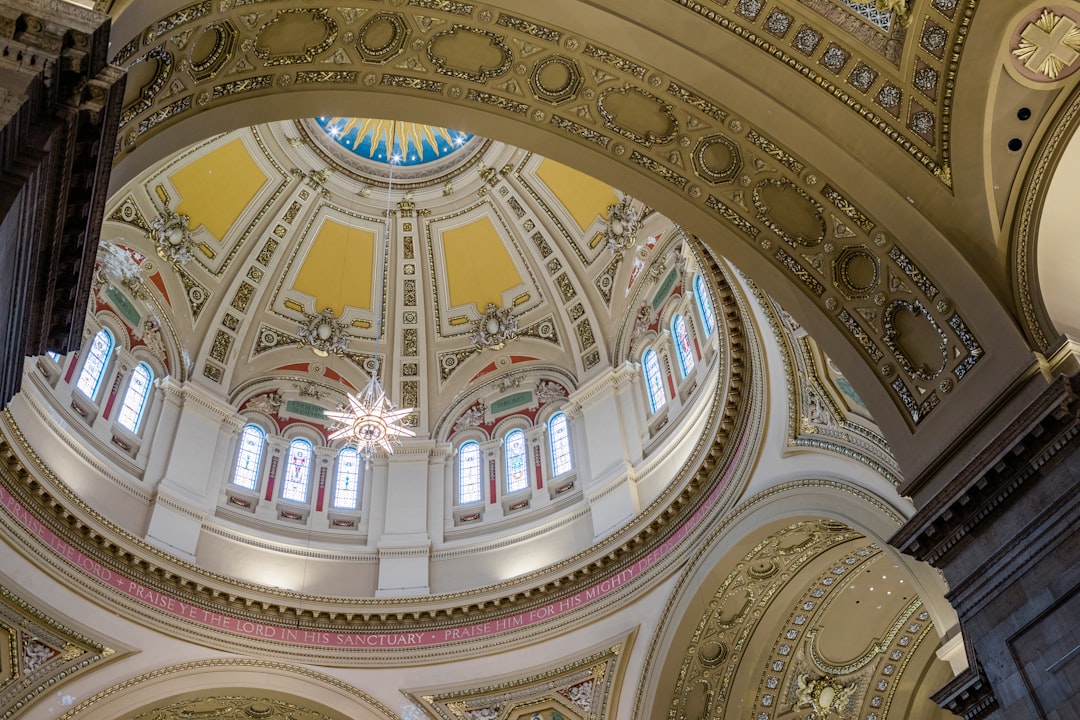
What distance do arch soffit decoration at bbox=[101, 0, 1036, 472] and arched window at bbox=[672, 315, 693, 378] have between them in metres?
8.43

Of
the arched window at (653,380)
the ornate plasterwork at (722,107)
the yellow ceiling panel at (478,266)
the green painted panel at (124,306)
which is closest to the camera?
the ornate plasterwork at (722,107)

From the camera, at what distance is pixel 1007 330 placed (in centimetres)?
909

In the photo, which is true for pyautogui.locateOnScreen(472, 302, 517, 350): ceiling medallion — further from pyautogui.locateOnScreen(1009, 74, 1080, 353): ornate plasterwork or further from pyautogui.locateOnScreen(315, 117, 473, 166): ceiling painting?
pyautogui.locateOnScreen(1009, 74, 1080, 353): ornate plasterwork

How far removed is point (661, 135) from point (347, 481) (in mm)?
13946

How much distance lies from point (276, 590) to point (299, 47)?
1208 cm

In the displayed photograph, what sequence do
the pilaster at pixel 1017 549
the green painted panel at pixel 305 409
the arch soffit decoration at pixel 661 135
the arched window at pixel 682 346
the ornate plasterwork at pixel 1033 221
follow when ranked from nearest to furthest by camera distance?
1. the pilaster at pixel 1017 549
2. the ornate plasterwork at pixel 1033 221
3. the arch soffit decoration at pixel 661 135
4. the arched window at pixel 682 346
5. the green painted panel at pixel 305 409

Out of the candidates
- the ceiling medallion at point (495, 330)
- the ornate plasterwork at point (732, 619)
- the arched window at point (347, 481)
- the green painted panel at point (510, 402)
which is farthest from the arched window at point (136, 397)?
the ornate plasterwork at point (732, 619)

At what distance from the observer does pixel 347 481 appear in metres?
22.4

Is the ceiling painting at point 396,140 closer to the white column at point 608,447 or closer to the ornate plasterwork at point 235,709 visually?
the white column at point 608,447

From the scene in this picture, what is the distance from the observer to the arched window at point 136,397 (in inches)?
794

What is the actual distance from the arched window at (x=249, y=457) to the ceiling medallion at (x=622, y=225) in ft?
29.8

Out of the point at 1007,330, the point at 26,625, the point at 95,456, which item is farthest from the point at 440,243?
the point at 1007,330

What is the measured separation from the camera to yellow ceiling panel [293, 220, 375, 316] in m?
24.7

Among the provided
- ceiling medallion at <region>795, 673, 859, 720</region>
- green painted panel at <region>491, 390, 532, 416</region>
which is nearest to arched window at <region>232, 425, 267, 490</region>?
green painted panel at <region>491, 390, 532, 416</region>
